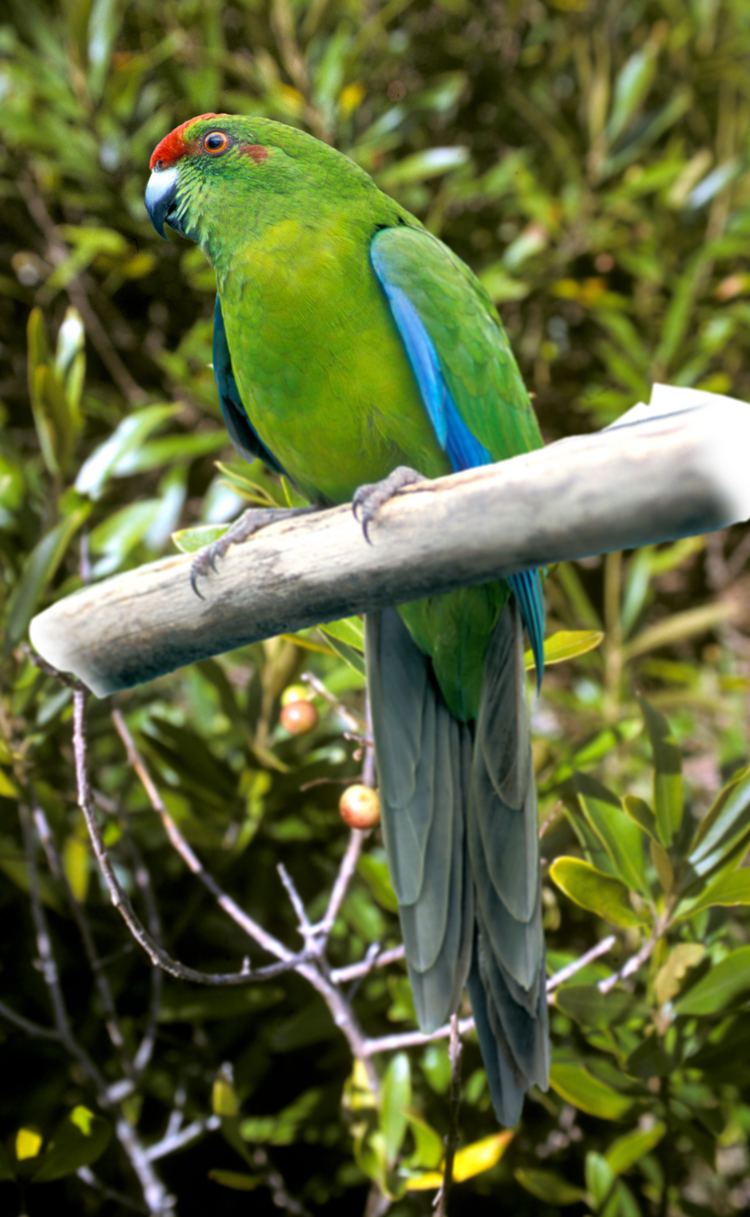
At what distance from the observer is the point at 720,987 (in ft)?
4.15

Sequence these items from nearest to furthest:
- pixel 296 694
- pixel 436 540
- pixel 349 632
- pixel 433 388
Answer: pixel 436 540 → pixel 433 388 → pixel 349 632 → pixel 296 694

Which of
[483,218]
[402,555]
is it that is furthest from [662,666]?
[402,555]

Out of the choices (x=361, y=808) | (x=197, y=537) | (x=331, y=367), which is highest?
(x=331, y=367)

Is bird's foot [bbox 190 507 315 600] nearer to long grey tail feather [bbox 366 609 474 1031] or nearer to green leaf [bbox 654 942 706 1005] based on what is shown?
long grey tail feather [bbox 366 609 474 1031]

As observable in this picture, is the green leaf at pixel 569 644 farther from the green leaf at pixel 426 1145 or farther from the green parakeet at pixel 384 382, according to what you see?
the green leaf at pixel 426 1145

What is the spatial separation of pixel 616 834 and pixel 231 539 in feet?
2.23

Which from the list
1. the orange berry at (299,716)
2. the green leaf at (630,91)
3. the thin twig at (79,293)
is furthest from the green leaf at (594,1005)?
the green leaf at (630,91)

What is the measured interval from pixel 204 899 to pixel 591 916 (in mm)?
726

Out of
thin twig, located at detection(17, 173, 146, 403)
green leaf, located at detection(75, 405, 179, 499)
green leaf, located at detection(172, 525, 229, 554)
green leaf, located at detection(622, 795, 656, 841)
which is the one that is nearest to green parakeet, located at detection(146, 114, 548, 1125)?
green leaf, located at detection(172, 525, 229, 554)

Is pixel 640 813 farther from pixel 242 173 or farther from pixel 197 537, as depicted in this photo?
pixel 242 173

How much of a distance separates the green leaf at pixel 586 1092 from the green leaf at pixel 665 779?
12.2 inches

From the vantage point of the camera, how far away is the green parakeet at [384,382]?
107 centimetres

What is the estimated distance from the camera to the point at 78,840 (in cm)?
162

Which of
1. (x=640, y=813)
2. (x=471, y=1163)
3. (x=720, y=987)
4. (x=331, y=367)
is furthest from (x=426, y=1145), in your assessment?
(x=331, y=367)
